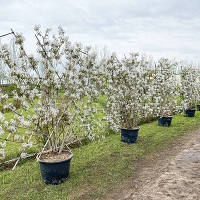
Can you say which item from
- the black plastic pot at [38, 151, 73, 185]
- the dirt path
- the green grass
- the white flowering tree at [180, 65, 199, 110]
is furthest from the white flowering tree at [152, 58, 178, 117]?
the black plastic pot at [38, 151, 73, 185]

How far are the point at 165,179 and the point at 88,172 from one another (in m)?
1.92

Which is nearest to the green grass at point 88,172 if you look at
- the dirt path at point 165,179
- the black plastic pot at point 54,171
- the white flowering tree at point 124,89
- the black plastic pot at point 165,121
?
the black plastic pot at point 54,171

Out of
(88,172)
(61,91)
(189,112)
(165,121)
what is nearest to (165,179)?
(88,172)

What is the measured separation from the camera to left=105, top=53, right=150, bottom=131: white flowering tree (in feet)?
26.1

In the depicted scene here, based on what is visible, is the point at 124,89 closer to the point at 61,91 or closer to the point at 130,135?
the point at 130,135

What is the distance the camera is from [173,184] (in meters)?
4.87

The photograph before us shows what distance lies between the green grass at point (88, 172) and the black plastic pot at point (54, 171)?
16cm

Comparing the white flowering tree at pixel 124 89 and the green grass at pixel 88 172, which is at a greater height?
the white flowering tree at pixel 124 89

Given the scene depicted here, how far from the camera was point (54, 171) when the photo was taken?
5047 mm

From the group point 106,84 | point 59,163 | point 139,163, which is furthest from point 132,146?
point 59,163

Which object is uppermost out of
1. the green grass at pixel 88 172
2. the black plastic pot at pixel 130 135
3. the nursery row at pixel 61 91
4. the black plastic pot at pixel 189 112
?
the nursery row at pixel 61 91

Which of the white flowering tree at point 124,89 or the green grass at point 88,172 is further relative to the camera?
the white flowering tree at point 124,89

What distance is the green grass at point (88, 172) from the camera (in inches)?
187

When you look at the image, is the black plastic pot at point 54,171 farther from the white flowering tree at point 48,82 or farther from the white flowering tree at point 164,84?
the white flowering tree at point 164,84
